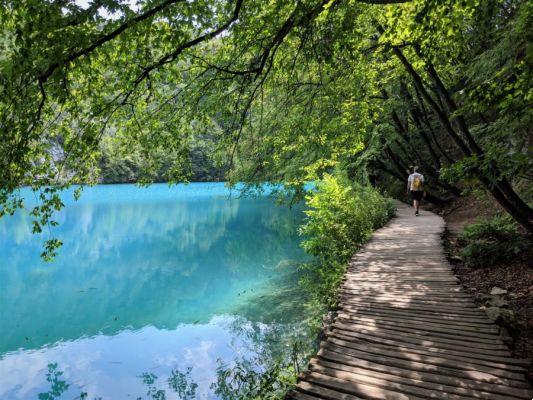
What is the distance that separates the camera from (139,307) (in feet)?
37.9

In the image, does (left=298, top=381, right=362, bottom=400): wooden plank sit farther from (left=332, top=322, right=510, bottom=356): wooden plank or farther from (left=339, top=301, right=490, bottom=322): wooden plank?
(left=339, top=301, right=490, bottom=322): wooden plank

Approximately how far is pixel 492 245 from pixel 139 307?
9.53 metres

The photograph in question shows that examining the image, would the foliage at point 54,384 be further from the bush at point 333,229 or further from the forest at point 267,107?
the bush at point 333,229

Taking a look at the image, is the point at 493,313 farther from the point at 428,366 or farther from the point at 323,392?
the point at 323,392

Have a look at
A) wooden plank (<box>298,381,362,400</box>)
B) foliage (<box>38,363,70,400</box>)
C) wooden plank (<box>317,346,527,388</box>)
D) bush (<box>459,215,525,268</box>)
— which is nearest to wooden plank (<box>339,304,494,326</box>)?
wooden plank (<box>317,346,527,388</box>)

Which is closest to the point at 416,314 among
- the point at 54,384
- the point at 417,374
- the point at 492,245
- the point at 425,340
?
the point at 425,340

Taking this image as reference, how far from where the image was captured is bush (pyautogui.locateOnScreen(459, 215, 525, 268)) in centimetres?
796

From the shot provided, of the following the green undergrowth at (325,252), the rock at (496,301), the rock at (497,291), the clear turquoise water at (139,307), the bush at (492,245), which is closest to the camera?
the rock at (496,301)

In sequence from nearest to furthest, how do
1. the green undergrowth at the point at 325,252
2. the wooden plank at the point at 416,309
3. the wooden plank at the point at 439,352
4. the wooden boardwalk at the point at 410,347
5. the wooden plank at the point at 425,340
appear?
the wooden boardwalk at the point at 410,347, the wooden plank at the point at 439,352, the wooden plank at the point at 425,340, the wooden plank at the point at 416,309, the green undergrowth at the point at 325,252

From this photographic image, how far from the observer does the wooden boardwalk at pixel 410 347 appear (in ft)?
11.5

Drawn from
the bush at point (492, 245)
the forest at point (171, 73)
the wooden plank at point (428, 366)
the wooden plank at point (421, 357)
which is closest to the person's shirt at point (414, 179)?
the bush at point (492, 245)

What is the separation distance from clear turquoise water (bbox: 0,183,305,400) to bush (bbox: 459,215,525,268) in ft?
13.2

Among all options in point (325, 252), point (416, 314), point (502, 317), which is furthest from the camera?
point (325, 252)

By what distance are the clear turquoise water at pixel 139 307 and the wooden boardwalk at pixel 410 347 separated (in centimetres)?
287
